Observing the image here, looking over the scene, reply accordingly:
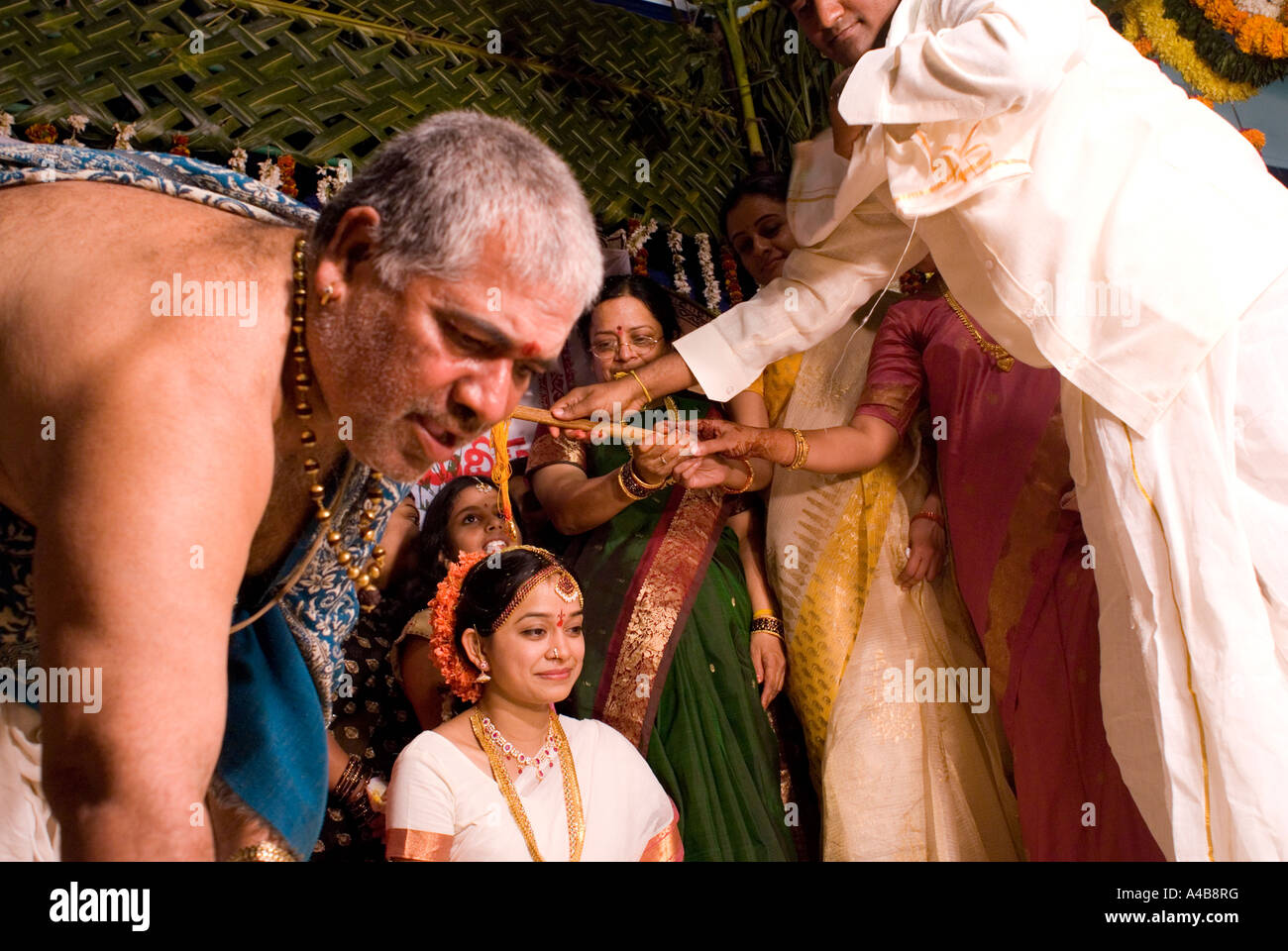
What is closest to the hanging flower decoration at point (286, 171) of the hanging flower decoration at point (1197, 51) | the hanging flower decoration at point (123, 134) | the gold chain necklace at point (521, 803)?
the hanging flower decoration at point (123, 134)

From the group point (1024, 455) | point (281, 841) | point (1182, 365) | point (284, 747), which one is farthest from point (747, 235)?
point (281, 841)

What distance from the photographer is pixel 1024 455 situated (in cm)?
251

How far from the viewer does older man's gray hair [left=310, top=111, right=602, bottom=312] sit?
4.08 ft

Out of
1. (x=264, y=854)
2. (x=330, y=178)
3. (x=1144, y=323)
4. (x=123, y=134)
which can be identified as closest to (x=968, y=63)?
(x=1144, y=323)

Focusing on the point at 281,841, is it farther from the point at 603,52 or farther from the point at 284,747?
the point at 603,52

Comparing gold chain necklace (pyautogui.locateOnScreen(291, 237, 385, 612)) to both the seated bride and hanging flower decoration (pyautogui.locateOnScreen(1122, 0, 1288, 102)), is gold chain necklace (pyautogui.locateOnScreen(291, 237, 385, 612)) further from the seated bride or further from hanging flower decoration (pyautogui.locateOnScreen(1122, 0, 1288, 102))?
hanging flower decoration (pyautogui.locateOnScreen(1122, 0, 1288, 102))

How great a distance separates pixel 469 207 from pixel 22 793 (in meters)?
0.96

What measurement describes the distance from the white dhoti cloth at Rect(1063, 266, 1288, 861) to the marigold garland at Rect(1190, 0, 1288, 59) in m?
1.47

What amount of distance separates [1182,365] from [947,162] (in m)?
0.52

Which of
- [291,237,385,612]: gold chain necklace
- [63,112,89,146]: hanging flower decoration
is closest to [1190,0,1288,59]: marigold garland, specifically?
[291,237,385,612]: gold chain necklace

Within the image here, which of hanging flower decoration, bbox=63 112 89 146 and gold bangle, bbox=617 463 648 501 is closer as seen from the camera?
hanging flower decoration, bbox=63 112 89 146

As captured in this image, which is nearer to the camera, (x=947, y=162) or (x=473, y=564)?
→ (x=947, y=162)

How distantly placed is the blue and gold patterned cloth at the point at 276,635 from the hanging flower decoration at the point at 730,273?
1810 millimetres
